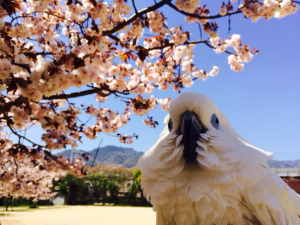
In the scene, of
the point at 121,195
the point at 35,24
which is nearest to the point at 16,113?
the point at 35,24

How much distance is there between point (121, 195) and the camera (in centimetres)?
1764

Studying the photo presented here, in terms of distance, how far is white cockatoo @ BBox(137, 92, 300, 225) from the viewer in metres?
1.06

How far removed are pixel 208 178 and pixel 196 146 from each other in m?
0.17

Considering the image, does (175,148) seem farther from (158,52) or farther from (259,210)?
(158,52)

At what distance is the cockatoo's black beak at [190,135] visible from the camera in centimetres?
111

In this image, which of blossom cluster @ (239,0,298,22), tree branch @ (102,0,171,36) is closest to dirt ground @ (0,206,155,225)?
tree branch @ (102,0,171,36)

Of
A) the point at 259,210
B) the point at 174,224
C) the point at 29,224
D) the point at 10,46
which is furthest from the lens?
the point at 29,224

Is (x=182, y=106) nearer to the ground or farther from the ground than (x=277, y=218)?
farther from the ground

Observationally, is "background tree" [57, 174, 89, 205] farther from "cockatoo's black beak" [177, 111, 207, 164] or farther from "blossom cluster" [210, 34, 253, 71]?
"cockatoo's black beak" [177, 111, 207, 164]

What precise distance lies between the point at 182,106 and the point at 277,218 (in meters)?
0.76

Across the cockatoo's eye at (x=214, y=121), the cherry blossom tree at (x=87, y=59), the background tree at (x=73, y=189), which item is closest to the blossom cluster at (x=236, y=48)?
the cherry blossom tree at (x=87, y=59)

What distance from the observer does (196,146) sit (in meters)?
1.11

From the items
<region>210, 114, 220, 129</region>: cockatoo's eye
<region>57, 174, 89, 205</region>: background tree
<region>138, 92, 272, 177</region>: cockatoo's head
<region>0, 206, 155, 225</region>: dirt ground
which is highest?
<region>210, 114, 220, 129</region>: cockatoo's eye

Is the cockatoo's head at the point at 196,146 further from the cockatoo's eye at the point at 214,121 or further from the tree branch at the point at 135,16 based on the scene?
the tree branch at the point at 135,16
